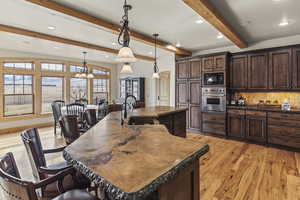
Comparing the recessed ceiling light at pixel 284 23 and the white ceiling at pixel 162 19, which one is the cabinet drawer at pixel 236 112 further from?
the recessed ceiling light at pixel 284 23

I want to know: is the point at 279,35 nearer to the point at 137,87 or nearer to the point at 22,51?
the point at 137,87

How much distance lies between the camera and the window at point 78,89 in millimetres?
7800

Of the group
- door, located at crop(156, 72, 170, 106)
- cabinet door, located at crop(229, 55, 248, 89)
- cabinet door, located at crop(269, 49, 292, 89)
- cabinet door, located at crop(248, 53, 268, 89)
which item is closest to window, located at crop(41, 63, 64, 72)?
door, located at crop(156, 72, 170, 106)

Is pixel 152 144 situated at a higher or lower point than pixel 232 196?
higher

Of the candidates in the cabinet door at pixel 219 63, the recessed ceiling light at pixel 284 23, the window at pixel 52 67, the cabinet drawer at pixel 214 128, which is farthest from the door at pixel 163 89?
the window at pixel 52 67

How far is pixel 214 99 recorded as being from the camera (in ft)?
16.9

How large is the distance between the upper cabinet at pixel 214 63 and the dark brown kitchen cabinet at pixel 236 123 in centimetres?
134

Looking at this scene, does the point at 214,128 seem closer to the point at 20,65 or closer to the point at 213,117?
the point at 213,117

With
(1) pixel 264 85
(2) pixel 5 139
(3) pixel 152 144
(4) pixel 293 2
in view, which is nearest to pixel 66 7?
(3) pixel 152 144

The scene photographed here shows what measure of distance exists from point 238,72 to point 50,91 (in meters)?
7.26

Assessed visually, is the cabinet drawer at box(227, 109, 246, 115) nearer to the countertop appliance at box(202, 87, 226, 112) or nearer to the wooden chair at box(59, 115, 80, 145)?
the countertop appliance at box(202, 87, 226, 112)

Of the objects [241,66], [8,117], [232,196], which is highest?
[241,66]

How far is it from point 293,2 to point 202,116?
3.50m

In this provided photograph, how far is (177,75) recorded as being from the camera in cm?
604
